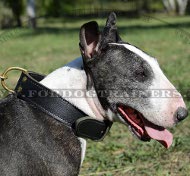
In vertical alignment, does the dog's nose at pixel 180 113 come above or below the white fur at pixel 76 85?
below

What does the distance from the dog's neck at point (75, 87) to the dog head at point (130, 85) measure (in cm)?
5

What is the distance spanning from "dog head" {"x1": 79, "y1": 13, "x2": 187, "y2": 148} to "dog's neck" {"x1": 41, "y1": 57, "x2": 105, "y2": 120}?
0.05 meters

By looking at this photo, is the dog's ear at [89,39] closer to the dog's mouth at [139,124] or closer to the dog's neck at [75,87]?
the dog's neck at [75,87]

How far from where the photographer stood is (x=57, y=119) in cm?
267

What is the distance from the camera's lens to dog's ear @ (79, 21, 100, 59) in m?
2.67

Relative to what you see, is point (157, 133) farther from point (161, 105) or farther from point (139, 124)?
point (161, 105)

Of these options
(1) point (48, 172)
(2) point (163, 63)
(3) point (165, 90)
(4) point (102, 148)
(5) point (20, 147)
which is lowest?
(2) point (163, 63)

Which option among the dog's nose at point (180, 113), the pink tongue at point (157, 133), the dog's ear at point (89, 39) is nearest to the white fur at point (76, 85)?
the dog's ear at point (89, 39)

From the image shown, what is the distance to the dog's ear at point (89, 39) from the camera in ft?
8.77

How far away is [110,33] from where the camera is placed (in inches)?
112

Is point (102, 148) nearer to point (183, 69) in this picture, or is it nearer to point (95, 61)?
point (95, 61)

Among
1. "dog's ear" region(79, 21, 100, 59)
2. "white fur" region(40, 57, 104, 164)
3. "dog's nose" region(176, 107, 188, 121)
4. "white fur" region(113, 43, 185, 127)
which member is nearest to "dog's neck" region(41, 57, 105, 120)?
"white fur" region(40, 57, 104, 164)

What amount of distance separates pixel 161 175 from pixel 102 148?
910 millimetres

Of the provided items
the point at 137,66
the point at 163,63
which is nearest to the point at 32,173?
the point at 137,66
